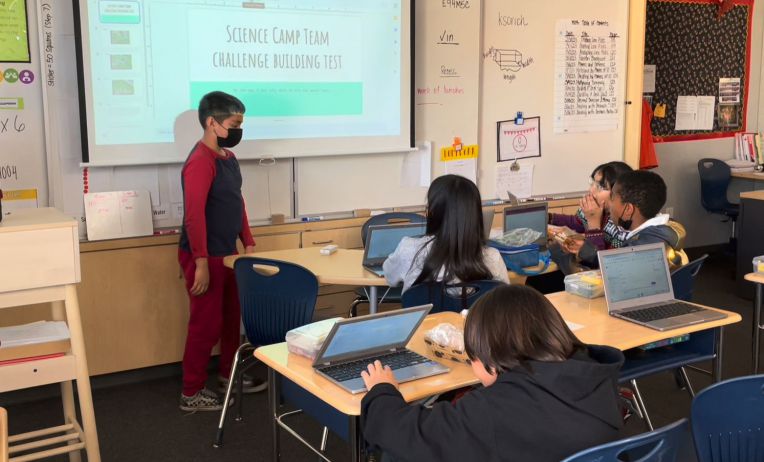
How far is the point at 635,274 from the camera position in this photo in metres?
3.24

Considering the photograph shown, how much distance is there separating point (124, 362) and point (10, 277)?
1774mm

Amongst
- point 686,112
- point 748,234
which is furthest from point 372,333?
point 686,112

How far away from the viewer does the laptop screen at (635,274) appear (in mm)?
3158

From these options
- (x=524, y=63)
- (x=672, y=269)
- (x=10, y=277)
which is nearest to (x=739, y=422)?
(x=672, y=269)

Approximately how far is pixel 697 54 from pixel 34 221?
650 centimetres

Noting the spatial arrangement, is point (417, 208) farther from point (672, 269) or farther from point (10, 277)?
point (10, 277)

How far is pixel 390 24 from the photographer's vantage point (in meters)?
5.15

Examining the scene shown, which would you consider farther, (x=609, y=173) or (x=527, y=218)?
→ (x=609, y=173)

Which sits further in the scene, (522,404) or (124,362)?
(124,362)

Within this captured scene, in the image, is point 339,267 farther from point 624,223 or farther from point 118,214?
point 624,223

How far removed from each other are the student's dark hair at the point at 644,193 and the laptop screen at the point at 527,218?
539 millimetres

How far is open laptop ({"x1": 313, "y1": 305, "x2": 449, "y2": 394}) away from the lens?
237 cm

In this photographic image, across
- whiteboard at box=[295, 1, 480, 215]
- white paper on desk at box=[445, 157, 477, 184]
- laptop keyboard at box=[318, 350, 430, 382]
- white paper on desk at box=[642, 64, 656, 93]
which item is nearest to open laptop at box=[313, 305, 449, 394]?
laptop keyboard at box=[318, 350, 430, 382]

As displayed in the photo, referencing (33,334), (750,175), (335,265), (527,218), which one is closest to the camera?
(33,334)
